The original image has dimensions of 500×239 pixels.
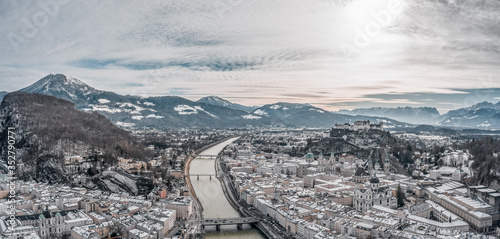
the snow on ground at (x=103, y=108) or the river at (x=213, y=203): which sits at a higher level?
the snow on ground at (x=103, y=108)

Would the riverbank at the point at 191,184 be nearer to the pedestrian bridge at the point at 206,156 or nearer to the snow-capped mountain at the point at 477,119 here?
the pedestrian bridge at the point at 206,156

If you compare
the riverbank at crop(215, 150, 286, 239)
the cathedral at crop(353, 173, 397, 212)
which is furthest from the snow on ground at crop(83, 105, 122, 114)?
the cathedral at crop(353, 173, 397, 212)

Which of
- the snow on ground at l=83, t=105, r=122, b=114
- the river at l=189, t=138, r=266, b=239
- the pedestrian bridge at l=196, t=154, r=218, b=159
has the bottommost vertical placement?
the river at l=189, t=138, r=266, b=239

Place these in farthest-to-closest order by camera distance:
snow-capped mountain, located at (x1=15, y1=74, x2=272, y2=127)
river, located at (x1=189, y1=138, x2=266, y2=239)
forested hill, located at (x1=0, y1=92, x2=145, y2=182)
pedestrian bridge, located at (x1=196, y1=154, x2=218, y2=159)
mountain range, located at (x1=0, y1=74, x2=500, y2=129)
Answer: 1. mountain range, located at (x1=0, y1=74, x2=500, y2=129)
2. snow-capped mountain, located at (x1=15, y1=74, x2=272, y2=127)
3. pedestrian bridge, located at (x1=196, y1=154, x2=218, y2=159)
4. forested hill, located at (x1=0, y1=92, x2=145, y2=182)
5. river, located at (x1=189, y1=138, x2=266, y2=239)

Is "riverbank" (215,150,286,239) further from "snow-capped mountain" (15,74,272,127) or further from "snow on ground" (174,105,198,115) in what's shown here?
"snow on ground" (174,105,198,115)

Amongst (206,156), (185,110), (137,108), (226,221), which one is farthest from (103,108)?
(226,221)

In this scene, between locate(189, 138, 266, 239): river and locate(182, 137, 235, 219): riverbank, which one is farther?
locate(182, 137, 235, 219): riverbank

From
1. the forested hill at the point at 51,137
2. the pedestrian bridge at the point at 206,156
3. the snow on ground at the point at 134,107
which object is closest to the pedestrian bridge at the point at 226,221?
the forested hill at the point at 51,137
